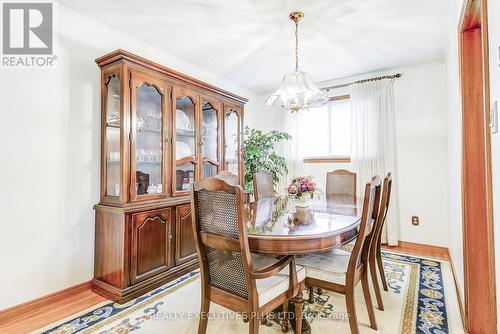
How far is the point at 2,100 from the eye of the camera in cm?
191

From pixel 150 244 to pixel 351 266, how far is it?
5.69 feet

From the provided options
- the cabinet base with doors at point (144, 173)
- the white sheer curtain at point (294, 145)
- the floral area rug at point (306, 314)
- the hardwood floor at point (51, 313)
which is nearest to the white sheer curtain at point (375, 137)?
the white sheer curtain at point (294, 145)

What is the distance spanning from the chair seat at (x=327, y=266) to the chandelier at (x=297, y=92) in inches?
55.2

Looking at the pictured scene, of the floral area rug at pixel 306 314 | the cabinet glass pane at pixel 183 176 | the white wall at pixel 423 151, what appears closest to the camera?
the floral area rug at pixel 306 314

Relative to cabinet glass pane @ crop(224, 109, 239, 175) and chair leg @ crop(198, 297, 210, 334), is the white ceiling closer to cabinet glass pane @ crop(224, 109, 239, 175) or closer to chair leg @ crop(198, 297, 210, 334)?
cabinet glass pane @ crop(224, 109, 239, 175)

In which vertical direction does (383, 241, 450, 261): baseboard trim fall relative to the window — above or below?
below

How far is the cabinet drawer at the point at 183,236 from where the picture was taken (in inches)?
104

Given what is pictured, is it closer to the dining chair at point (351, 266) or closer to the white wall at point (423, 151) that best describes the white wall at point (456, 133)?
the dining chair at point (351, 266)

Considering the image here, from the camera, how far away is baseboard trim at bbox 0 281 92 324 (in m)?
1.89

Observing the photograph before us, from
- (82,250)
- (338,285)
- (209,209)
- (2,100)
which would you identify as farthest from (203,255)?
(2,100)

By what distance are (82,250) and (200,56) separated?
251 centimetres

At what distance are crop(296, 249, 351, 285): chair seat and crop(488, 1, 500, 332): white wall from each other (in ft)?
2.52

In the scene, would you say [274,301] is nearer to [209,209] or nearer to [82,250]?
[209,209]

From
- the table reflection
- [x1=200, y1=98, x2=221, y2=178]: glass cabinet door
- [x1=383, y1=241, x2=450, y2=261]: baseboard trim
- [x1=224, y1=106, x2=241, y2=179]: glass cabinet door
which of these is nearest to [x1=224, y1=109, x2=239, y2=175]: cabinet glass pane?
[x1=224, y1=106, x2=241, y2=179]: glass cabinet door
